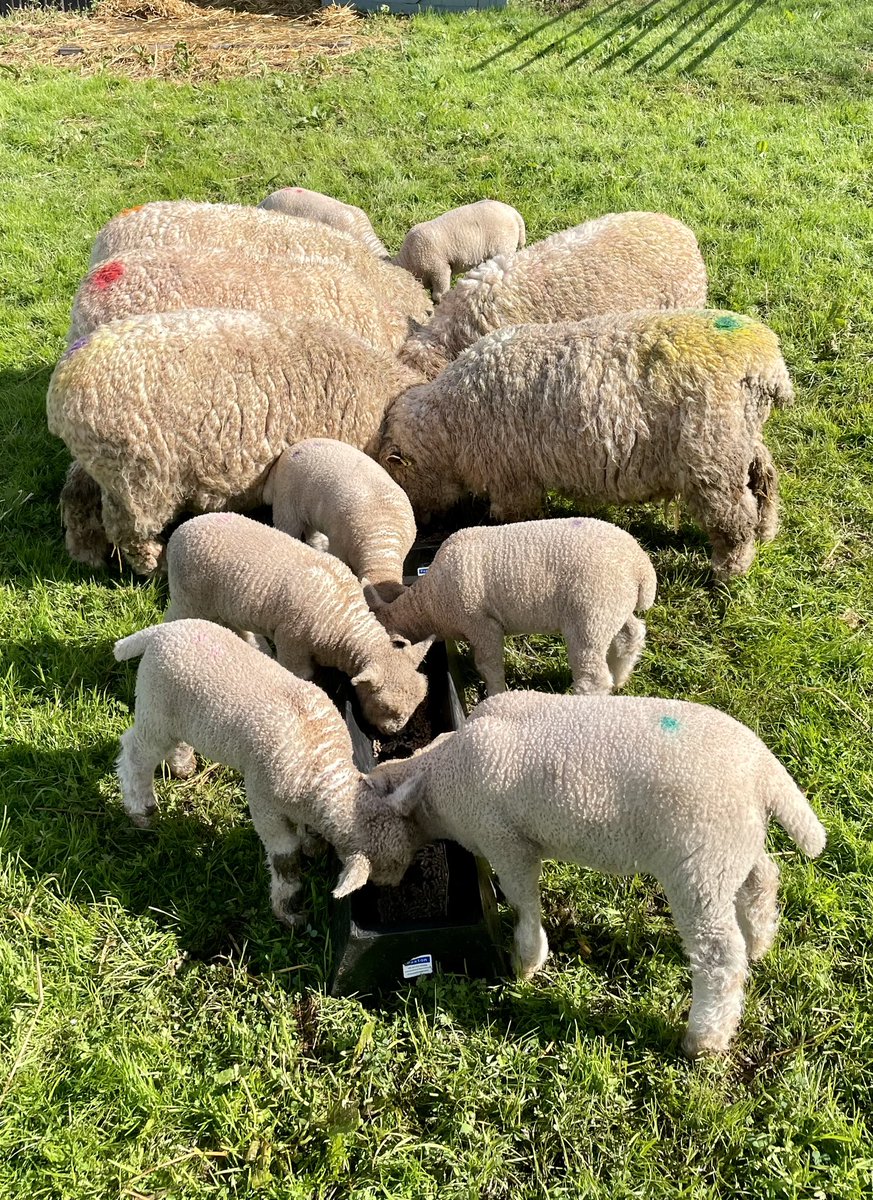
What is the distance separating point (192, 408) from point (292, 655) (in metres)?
1.59

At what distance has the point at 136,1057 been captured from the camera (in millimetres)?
3111

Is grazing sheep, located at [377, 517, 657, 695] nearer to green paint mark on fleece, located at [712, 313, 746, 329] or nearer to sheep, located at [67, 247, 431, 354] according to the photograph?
green paint mark on fleece, located at [712, 313, 746, 329]

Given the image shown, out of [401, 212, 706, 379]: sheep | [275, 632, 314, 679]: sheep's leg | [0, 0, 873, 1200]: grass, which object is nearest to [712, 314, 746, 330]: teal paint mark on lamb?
[401, 212, 706, 379]: sheep

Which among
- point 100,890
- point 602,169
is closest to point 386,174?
point 602,169

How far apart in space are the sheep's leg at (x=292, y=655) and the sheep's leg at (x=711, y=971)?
6.29 feet

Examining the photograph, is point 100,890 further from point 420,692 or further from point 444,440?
point 444,440

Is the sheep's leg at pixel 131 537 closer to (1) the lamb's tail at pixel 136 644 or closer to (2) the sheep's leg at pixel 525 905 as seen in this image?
(1) the lamb's tail at pixel 136 644

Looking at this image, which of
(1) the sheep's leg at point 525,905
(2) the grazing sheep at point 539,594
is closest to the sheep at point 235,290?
(2) the grazing sheep at point 539,594

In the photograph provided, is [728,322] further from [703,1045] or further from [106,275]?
[106,275]

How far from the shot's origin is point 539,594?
3.89 m

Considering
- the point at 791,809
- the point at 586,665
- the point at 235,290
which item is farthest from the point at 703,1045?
the point at 235,290

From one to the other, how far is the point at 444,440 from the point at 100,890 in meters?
2.89

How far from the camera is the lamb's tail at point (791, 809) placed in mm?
2854

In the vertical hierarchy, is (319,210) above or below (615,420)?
above
